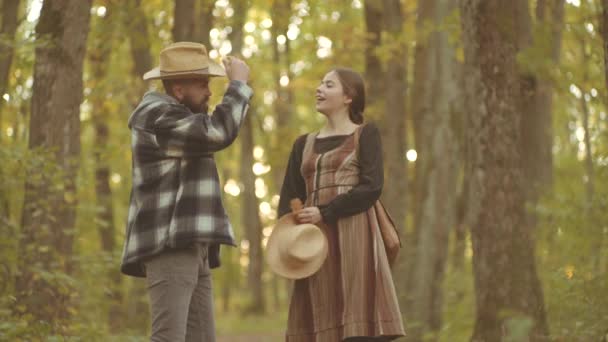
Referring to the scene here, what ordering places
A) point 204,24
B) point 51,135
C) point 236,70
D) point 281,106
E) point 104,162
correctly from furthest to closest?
point 281,106 → point 204,24 → point 104,162 → point 51,135 → point 236,70

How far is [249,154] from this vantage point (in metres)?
25.4

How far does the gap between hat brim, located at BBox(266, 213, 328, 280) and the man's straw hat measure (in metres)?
1.07

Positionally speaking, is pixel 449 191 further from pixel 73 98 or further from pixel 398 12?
pixel 73 98

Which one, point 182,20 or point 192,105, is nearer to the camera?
point 192,105

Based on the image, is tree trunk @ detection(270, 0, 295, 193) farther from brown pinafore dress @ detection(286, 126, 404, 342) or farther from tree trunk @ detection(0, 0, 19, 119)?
brown pinafore dress @ detection(286, 126, 404, 342)

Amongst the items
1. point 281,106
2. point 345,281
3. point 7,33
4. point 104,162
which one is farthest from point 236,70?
point 281,106

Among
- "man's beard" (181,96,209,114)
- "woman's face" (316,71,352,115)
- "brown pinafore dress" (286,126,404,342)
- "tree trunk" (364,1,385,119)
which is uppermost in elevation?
"tree trunk" (364,1,385,119)

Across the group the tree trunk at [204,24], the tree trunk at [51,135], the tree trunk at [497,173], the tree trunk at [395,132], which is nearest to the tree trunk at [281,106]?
the tree trunk at [204,24]

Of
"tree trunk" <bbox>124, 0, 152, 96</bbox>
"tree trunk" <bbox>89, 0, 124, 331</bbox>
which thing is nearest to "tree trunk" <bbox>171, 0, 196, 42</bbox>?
"tree trunk" <bbox>124, 0, 152, 96</bbox>

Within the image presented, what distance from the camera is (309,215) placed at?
243 inches

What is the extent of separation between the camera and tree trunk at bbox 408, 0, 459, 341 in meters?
15.1

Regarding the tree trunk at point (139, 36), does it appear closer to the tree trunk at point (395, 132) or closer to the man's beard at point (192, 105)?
the tree trunk at point (395, 132)

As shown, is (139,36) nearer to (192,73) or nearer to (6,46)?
(6,46)

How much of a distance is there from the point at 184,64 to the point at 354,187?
4.41 ft
